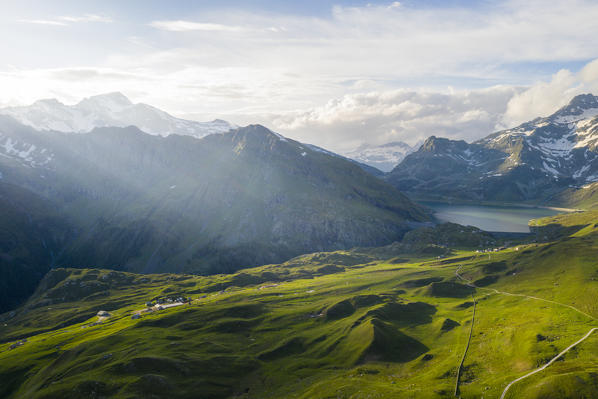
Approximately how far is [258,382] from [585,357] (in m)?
85.7

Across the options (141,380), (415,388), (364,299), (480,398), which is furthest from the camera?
(364,299)

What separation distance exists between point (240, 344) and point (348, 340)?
40.3m

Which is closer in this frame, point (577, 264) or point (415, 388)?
point (415, 388)

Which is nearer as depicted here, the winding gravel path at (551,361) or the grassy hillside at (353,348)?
the winding gravel path at (551,361)

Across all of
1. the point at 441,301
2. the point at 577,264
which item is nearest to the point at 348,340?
the point at 441,301

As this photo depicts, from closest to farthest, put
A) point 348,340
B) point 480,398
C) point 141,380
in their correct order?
point 480,398 → point 141,380 → point 348,340

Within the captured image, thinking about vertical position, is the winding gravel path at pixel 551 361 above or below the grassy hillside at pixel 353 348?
above

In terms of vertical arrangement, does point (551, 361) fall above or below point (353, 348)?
above

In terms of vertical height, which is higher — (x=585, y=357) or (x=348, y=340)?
(x=585, y=357)

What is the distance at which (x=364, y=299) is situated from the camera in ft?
561

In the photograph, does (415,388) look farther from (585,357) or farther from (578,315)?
(578,315)

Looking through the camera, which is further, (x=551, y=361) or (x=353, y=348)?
(x=353, y=348)

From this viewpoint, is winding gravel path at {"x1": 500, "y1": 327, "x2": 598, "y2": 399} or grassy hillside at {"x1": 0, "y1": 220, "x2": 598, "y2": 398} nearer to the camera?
winding gravel path at {"x1": 500, "y1": 327, "x2": 598, "y2": 399}

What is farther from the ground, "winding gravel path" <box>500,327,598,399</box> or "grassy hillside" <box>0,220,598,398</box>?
"winding gravel path" <box>500,327,598,399</box>
